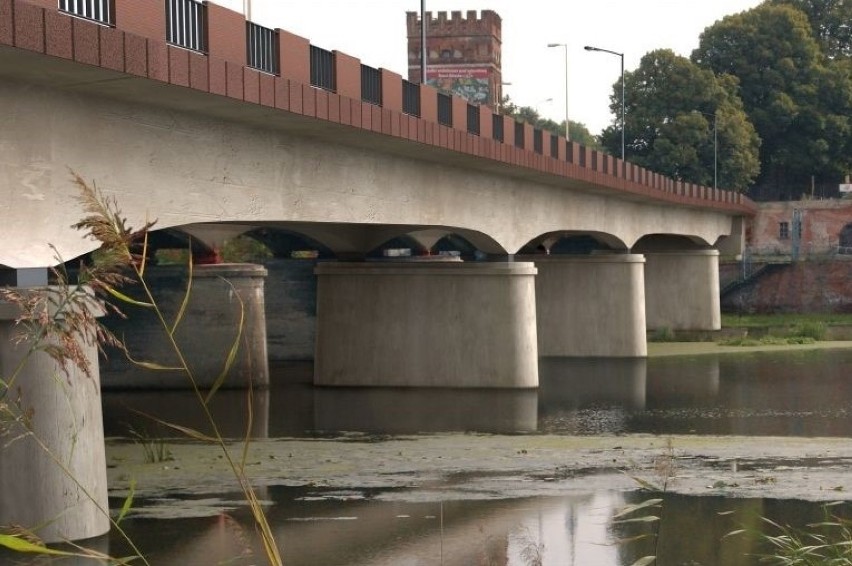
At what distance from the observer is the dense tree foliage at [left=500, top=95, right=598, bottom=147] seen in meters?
120

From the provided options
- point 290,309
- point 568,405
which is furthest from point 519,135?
point 290,309

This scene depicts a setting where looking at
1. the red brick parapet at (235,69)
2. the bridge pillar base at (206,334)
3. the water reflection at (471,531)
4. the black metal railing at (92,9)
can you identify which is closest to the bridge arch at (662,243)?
the bridge pillar base at (206,334)

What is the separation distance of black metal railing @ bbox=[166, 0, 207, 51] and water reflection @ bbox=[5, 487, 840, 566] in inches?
201

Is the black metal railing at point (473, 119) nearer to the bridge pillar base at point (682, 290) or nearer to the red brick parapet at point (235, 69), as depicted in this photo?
the red brick parapet at point (235, 69)

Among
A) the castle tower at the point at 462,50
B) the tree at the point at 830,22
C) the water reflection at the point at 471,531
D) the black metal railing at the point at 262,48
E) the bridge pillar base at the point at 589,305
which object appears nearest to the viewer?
the water reflection at the point at 471,531

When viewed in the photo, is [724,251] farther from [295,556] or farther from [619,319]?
[295,556]

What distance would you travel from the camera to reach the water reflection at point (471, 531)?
44.1ft

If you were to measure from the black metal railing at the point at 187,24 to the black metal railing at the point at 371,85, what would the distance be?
16.7ft

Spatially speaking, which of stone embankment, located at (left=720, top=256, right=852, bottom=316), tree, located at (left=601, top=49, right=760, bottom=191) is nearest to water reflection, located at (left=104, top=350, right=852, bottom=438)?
stone embankment, located at (left=720, top=256, right=852, bottom=316)

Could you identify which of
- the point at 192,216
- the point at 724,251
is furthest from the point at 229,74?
the point at 724,251

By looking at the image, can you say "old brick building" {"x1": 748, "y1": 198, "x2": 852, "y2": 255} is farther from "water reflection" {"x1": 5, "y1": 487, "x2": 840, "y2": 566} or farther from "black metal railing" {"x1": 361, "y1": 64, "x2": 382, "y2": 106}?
"water reflection" {"x1": 5, "y1": 487, "x2": 840, "y2": 566}

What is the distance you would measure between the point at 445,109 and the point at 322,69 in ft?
19.3

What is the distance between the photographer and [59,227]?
13.8m

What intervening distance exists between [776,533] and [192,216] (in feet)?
25.4
